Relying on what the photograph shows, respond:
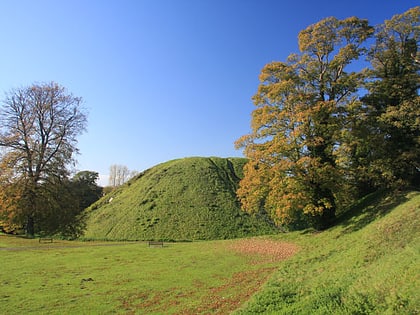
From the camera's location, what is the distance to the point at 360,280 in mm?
7613

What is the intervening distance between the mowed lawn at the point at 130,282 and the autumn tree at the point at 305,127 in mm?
4428

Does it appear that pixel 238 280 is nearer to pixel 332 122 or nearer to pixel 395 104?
pixel 332 122

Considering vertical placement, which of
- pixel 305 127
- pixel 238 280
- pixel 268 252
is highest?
pixel 305 127

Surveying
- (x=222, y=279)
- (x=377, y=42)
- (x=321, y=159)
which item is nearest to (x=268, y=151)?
(x=321, y=159)

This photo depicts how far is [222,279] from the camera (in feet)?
41.3

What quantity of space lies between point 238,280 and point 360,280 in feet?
18.8

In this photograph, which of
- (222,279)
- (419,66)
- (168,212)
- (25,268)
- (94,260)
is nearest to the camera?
(222,279)

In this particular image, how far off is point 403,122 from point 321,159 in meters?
5.91

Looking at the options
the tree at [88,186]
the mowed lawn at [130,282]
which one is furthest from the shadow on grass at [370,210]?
the tree at [88,186]

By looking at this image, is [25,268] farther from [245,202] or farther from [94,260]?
[245,202]

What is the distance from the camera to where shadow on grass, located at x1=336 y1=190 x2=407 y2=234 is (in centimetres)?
1799

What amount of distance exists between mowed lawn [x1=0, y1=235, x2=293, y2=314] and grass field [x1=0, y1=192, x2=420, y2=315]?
0.12 ft

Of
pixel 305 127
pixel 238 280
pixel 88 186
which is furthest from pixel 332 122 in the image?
pixel 88 186

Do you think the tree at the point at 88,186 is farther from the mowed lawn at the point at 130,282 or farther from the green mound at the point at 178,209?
the mowed lawn at the point at 130,282
